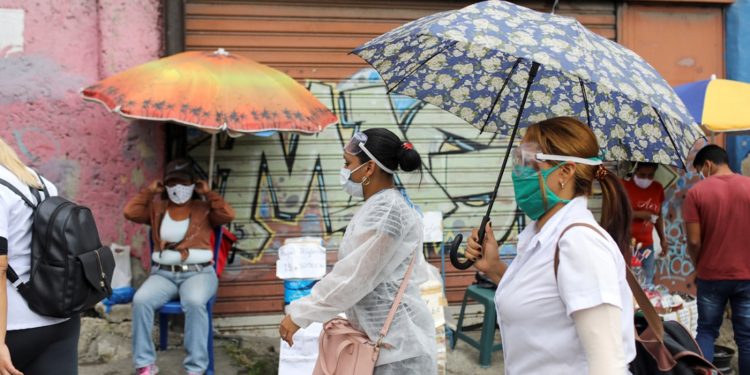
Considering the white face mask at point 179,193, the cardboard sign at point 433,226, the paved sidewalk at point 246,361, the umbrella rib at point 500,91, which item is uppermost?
the umbrella rib at point 500,91

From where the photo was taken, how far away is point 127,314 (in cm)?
574

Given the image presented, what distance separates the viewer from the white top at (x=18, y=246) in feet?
8.95

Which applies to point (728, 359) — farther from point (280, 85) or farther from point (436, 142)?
point (280, 85)

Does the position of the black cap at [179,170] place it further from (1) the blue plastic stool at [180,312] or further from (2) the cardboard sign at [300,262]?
(2) the cardboard sign at [300,262]

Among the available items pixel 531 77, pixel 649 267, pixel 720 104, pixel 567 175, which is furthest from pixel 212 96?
pixel 649 267

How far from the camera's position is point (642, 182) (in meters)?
6.56

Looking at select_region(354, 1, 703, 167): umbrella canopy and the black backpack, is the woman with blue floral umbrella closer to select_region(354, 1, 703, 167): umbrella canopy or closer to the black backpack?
select_region(354, 1, 703, 167): umbrella canopy

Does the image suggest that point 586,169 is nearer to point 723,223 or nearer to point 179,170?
point 723,223

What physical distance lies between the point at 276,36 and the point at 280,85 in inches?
52.7

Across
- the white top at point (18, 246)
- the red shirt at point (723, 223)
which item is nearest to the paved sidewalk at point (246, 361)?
the red shirt at point (723, 223)

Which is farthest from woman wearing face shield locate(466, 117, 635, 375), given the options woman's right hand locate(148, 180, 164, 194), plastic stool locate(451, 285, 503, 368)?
woman's right hand locate(148, 180, 164, 194)

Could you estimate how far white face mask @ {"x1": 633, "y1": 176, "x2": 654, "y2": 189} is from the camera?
6555 millimetres

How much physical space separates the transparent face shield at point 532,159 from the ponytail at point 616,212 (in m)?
0.16

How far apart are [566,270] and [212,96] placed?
11.6 ft
